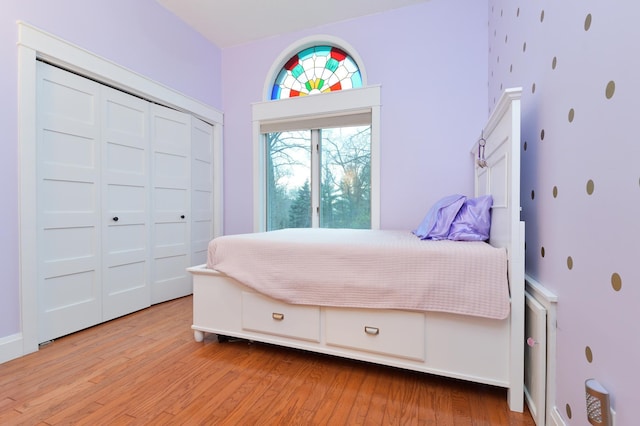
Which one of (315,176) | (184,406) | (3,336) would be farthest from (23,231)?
(315,176)

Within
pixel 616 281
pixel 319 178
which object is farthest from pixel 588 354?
pixel 319 178

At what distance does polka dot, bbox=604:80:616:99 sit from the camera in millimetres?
770

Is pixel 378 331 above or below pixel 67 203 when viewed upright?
below

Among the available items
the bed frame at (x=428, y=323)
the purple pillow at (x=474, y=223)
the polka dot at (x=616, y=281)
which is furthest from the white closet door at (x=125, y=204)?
the polka dot at (x=616, y=281)

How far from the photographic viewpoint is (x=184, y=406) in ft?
4.23

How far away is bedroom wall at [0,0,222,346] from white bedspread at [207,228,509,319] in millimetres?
1150

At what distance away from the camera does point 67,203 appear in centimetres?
203

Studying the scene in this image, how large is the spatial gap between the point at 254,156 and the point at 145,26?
142cm

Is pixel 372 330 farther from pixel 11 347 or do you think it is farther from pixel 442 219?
pixel 11 347

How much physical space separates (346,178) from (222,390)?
2.16 metres

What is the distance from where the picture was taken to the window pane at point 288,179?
3215mm

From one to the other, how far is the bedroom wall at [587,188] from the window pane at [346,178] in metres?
1.68

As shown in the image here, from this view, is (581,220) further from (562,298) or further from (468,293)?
(468,293)

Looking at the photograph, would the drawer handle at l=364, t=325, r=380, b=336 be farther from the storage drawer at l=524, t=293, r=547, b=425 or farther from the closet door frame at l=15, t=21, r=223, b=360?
the closet door frame at l=15, t=21, r=223, b=360
